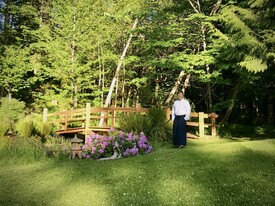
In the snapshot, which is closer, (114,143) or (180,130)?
(114,143)

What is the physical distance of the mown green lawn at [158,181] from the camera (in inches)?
168

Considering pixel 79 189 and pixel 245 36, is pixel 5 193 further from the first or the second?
pixel 245 36

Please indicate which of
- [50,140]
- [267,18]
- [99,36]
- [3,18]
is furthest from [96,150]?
[3,18]

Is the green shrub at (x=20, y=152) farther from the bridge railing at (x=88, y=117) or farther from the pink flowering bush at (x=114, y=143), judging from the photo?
the bridge railing at (x=88, y=117)

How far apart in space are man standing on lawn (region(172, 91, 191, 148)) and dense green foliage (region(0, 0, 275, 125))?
3085mm

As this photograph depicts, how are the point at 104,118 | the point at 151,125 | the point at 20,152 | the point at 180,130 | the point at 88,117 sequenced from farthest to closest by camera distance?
the point at 104,118 → the point at 88,117 → the point at 151,125 → the point at 180,130 → the point at 20,152

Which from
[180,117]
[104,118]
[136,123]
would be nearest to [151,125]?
[136,123]

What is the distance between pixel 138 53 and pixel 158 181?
1346 centimetres

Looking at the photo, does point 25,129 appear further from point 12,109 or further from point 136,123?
point 12,109

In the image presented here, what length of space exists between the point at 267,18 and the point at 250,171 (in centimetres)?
603

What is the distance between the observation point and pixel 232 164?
5602 millimetres

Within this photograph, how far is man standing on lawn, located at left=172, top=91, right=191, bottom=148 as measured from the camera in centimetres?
815

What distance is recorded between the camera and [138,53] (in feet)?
57.9

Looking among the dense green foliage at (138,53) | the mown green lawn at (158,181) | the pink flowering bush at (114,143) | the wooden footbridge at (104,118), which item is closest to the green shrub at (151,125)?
the wooden footbridge at (104,118)
